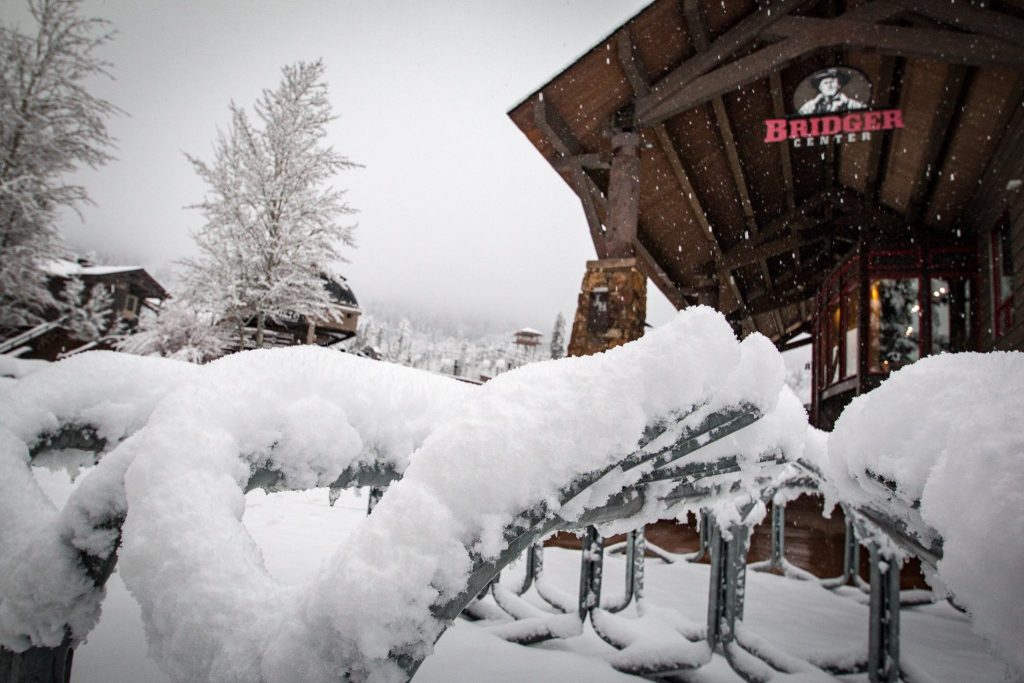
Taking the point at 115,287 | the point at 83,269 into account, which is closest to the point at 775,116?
the point at 115,287

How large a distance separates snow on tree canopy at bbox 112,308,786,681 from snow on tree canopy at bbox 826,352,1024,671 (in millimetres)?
223

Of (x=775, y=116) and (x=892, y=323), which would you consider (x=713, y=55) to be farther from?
(x=892, y=323)

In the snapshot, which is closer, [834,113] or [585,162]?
[585,162]

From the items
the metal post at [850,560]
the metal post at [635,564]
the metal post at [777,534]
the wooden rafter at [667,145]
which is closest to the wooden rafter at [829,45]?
the wooden rafter at [667,145]

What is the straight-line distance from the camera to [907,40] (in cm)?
492

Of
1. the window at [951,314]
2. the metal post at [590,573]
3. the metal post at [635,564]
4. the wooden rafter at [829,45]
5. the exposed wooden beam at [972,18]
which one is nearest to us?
the metal post at [590,573]

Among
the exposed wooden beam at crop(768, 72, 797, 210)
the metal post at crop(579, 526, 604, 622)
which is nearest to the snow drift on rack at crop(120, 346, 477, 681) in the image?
the metal post at crop(579, 526, 604, 622)

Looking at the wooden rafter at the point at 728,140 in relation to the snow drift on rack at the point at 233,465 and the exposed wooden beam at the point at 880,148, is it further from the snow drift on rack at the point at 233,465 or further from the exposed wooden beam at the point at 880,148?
the snow drift on rack at the point at 233,465

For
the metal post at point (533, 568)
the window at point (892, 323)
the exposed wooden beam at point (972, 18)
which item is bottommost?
the metal post at point (533, 568)

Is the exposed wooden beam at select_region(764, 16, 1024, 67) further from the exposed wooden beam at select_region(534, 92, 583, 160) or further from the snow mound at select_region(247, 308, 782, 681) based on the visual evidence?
the snow mound at select_region(247, 308, 782, 681)

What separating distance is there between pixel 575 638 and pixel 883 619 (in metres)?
1.24

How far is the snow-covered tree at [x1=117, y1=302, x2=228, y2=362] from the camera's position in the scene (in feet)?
43.8

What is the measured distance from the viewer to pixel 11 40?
1146 centimetres

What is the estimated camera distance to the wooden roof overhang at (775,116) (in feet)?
16.9
